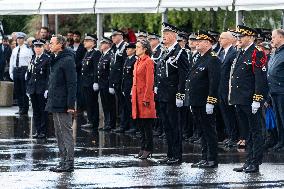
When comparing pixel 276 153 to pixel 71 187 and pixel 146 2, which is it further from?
pixel 146 2

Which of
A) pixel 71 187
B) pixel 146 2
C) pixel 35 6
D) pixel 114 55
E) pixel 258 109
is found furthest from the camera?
pixel 35 6

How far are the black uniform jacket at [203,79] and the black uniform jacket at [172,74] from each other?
19.6 inches

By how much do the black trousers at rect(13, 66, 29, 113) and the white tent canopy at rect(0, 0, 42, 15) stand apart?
1417mm

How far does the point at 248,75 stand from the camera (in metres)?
16.5

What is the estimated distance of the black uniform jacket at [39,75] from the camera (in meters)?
22.3

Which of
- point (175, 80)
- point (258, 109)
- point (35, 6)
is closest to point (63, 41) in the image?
point (175, 80)

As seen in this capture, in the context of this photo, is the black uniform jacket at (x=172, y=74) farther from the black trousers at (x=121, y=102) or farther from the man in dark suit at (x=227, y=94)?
the black trousers at (x=121, y=102)

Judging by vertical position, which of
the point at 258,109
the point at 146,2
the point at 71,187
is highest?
the point at 146,2

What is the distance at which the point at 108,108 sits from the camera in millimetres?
23812

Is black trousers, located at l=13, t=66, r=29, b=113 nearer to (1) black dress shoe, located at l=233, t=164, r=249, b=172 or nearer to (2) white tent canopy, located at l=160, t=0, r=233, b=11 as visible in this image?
(2) white tent canopy, located at l=160, t=0, r=233, b=11

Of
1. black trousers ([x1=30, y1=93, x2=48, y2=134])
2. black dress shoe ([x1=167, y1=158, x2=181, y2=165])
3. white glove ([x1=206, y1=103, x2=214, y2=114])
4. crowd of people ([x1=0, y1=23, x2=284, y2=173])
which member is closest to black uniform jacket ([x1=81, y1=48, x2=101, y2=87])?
crowd of people ([x1=0, y1=23, x2=284, y2=173])

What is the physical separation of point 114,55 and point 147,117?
496 centimetres

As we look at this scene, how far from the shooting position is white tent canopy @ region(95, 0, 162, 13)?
2493 cm

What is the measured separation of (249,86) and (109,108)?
7631mm
